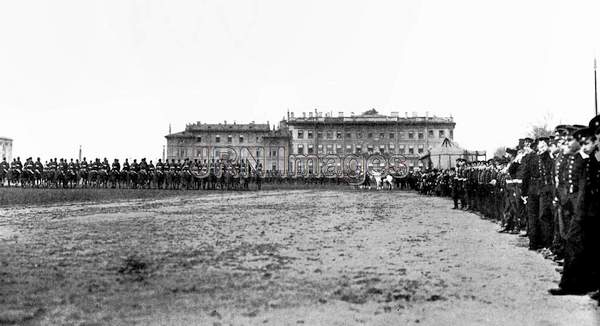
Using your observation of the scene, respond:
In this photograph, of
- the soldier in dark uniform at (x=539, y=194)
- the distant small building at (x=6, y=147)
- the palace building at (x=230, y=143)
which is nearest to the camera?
the soldier in dark uniform at (x=539, y=194)

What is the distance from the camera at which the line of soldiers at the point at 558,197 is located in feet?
23.0

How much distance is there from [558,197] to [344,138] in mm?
→ 111832

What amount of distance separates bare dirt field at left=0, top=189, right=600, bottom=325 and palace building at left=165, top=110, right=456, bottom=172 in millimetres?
105361

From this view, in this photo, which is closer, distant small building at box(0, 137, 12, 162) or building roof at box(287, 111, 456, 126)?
distant small building at box(0, 137, 12, 162)

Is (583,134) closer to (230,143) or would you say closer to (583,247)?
(583,247)

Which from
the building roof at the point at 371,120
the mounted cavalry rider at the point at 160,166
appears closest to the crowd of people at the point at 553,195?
the mounted cavalry rider at the point at 160,166

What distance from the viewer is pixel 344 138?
120562 mm

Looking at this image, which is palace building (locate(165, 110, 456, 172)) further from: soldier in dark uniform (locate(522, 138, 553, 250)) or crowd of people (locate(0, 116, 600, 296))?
soldier in dark uniform (locate(522, 138, 553, 250))

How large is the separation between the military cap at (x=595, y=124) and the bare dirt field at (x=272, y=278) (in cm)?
190

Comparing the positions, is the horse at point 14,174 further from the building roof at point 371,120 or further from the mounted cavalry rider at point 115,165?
the building roof at point 371,120

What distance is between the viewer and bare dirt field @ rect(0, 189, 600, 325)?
5.82 metres

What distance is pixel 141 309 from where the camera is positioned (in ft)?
19.5

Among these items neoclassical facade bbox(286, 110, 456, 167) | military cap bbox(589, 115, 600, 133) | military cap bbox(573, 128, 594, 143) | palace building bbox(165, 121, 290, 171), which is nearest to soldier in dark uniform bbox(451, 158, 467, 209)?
military cap bbox(573, 128, 594, 143)

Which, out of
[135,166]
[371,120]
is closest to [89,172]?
[135,166]
